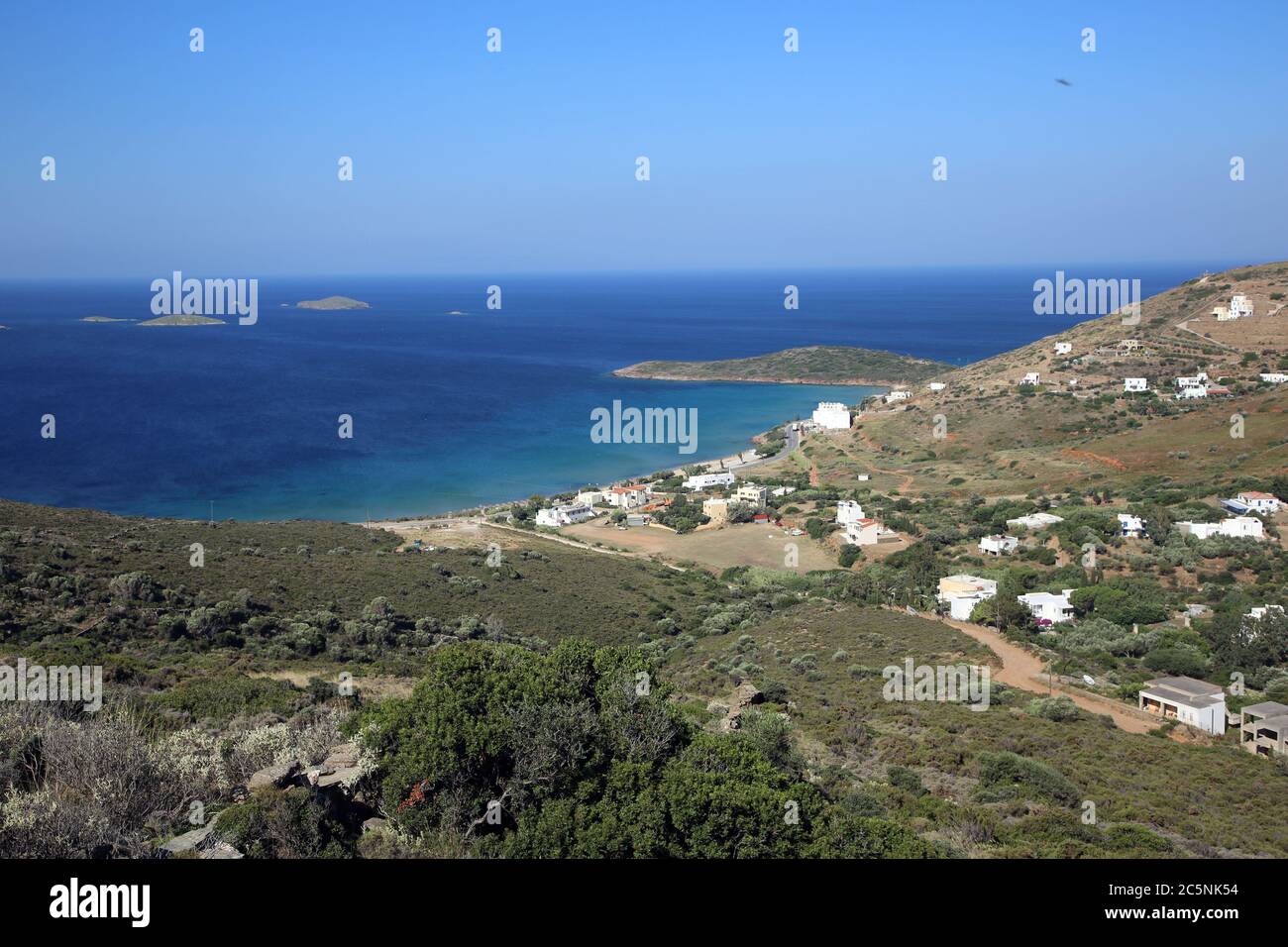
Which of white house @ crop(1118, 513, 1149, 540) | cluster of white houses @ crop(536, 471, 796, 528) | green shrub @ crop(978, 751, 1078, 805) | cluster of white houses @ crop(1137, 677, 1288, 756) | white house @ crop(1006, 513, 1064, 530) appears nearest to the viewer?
green shrub @ crop(978, 751, 1078, 805)

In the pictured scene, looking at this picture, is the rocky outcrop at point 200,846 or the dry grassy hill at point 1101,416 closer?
the rocky outcrop at point 200,846

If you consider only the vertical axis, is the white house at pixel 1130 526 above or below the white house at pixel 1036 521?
above

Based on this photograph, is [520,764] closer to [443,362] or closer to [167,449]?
[167,449]

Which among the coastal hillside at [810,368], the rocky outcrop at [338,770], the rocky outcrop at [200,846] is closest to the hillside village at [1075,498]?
the rocky outcrop at [338,770]

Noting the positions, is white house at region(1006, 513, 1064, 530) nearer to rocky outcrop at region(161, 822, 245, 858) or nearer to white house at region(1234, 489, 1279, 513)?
white house at region(1234, 489, 1279, 513)

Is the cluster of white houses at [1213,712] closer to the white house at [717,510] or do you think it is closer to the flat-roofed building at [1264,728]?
the flat-roofed building at [1264,728]

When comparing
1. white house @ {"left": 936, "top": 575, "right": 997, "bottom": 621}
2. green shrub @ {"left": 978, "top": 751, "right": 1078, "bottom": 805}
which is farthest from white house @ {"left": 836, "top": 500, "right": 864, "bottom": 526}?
green shrub @ {"left": 978, "top": 751, "right": 1078, "bottom": 805}

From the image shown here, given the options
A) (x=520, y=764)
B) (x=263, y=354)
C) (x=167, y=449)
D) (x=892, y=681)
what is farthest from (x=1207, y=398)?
(x=263, y=354)
